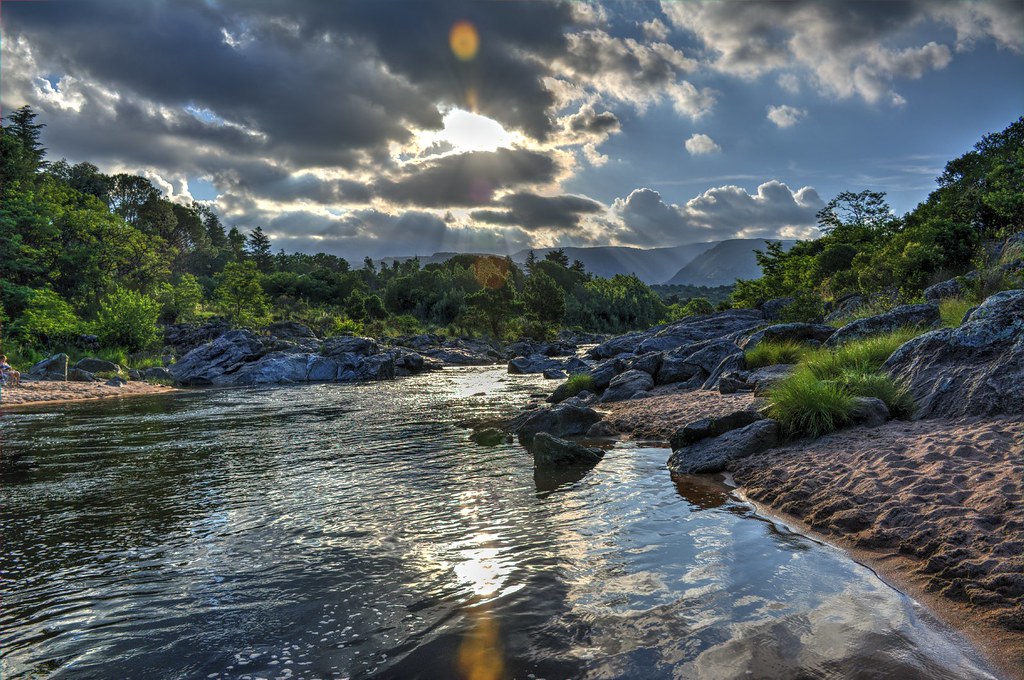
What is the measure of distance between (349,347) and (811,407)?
4344 centimetres

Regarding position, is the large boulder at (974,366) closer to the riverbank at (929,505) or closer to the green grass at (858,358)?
the riverbank at (929,505)

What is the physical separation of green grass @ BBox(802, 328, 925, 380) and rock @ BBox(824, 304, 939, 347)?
7.15 feet

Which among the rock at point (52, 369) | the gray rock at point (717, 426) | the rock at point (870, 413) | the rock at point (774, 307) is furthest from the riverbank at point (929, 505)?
the rock at point (52, 369)

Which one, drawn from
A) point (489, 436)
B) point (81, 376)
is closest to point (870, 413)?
point (489, 436)

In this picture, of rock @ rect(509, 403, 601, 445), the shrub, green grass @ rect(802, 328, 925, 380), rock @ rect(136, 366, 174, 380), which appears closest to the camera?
green grass @ rect(802, 328, 925, 380)

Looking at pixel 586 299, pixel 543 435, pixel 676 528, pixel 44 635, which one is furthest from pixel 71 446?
pixel 586 299

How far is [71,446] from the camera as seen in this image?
14.5m

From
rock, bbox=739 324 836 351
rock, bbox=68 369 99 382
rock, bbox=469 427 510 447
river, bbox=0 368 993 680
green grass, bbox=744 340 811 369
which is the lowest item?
rock, bbox=469 427 510 447

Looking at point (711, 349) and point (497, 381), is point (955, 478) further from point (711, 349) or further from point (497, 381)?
point (497, 381)

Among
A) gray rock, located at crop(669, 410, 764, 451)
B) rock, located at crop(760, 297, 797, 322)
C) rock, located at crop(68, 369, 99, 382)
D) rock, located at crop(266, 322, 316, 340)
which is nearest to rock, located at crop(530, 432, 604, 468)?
gray rock, located at crop(669, 410, 764, 451)

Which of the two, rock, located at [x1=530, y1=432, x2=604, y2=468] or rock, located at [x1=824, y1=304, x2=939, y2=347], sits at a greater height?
rock, located at [x1=824, y1=304, x2=939, y2=347]

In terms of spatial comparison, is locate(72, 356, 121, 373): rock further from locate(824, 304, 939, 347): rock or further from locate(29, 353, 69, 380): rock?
locate(824, 304, 939, 347): rock

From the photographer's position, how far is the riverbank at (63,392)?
25.3 m

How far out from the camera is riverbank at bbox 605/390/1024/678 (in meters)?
4.69
